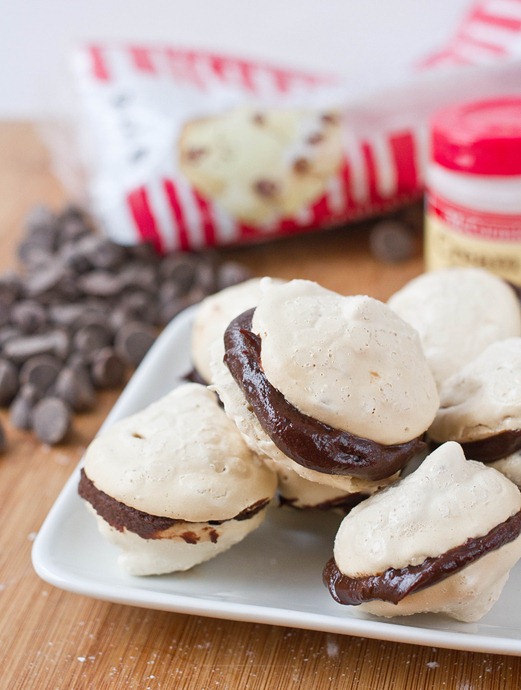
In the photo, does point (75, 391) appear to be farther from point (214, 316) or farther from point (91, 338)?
point (214, 316)

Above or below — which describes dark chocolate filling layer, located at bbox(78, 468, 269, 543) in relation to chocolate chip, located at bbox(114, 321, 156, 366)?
above

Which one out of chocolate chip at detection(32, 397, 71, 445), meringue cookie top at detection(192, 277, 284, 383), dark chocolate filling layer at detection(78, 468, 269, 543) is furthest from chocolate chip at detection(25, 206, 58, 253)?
dark chocolate filling layer at detection(78, 468, 269, 543)

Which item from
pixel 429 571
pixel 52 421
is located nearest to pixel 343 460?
pixel 429 571

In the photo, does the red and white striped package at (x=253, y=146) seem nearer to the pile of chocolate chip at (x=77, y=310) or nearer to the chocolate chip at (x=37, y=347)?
the pile of chocolate chip at (x=77, y=310)

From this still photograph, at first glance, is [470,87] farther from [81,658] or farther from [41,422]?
[81,658]

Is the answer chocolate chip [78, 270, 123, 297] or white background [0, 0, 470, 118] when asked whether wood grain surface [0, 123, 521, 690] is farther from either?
white background [0, 0, 470, 118]

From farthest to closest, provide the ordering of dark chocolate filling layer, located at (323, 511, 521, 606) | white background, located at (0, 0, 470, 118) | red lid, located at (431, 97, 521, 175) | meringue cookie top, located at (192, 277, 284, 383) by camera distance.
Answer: white background, located at (0, 0, 470, 118) < red lid, located at (431, 97, 521, 175) < meringue cookie top, located at (192, 277, 284, 383) < dark chocolate filling layer, located at (323, 511, 521, 606)
